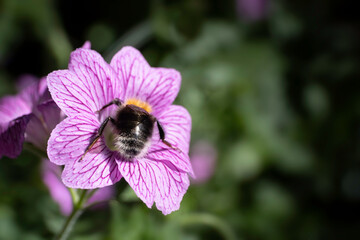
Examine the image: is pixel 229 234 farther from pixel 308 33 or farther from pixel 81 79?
pixel 308 33

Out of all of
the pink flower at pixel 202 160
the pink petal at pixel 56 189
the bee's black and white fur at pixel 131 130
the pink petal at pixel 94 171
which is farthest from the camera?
the pink flower at pixel 202 160

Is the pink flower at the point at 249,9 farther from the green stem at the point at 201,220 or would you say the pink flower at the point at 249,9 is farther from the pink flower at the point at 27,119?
the pink flower at the point at 27,119

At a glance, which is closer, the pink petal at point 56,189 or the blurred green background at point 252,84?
the pink petal at point 56,189

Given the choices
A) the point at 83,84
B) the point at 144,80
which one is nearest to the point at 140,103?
the point at 144,80

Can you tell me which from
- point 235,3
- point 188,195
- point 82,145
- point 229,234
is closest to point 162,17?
point 188,195

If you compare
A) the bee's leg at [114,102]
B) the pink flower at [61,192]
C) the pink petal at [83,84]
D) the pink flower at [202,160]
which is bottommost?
the pink flower at [202,160]

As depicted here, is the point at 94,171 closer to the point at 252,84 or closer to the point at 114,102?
the point at 114,102

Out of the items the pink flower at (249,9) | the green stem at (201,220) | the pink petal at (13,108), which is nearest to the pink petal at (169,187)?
the pink petal at (13,108)
